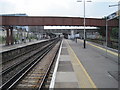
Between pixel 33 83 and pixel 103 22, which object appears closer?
pixel 33 83

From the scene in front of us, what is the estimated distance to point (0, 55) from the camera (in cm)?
2177

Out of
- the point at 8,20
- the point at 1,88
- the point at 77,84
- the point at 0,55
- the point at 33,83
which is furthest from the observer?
the point at 8,20

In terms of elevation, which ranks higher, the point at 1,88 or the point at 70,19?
the point at 70,19

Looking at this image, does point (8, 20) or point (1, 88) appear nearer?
point (1, 88)

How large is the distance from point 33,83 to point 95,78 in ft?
10.6

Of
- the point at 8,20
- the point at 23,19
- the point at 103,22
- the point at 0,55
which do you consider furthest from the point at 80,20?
the point at 0,55

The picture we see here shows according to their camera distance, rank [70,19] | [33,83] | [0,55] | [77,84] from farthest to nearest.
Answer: [70,19] → [0,55] → [33,83] → [77,84]

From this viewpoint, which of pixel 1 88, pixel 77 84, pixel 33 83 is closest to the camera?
pixel 77 84

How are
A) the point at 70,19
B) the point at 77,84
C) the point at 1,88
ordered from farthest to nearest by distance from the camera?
the point at 70,19
the point at 1,88
the point at 77,84

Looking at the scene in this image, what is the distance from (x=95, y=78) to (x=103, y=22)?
35.0 meters

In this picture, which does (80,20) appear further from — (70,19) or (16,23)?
(16,23)

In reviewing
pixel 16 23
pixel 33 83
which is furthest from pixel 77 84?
pixel 16 23

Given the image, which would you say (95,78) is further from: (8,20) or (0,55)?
(8,20)

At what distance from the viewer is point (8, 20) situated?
3738cm
